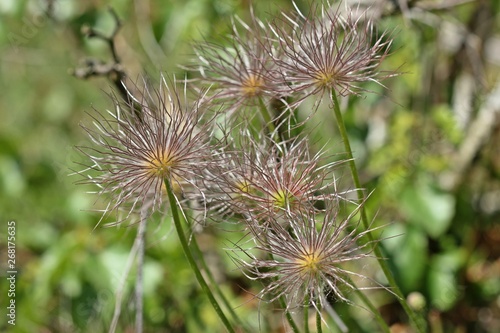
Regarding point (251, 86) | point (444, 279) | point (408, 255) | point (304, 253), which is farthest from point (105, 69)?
point (444, 279)

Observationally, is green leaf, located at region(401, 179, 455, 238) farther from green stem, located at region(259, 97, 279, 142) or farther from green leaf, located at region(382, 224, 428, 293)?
green stem, located at region(259, 97, 279, 142)

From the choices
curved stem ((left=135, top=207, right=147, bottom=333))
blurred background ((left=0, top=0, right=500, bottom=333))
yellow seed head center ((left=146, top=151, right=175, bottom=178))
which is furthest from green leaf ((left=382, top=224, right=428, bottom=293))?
yellow seed head center ((left=146, top=151, right=175, bottom=178))

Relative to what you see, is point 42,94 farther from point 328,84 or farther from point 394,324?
point 328,84

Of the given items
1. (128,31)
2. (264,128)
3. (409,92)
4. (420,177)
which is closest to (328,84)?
(264,128)

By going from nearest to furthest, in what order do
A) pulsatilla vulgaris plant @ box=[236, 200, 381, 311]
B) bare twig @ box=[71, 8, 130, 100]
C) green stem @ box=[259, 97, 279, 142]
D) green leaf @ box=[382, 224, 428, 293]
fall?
pulsatilla vulgaris plant @ box=[236, 200, 381, 311], green stem @ box=[259, 97, 279, 142], bare twig @ box=[71, 8, 130, 100], green leaf @ box=[382, 224, 428, 293]

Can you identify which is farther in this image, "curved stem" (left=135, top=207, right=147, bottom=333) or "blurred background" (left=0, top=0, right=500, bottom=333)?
"blurred background" (left=0, top=0, right=500, bottom=333)

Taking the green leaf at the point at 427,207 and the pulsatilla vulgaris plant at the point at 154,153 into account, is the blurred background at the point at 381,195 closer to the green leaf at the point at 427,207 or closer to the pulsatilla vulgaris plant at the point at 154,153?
the green leaf at the point at 427,207

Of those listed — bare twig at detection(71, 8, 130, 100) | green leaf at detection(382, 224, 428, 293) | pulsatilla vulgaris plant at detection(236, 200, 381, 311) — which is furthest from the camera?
green leaf at detection(382, 224, 428, 293)
